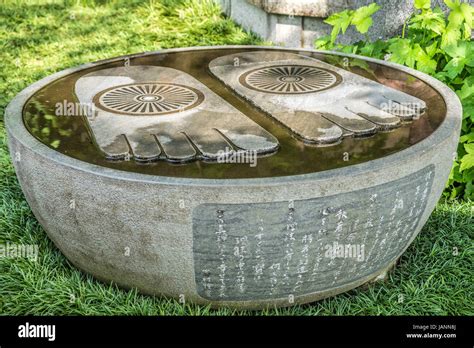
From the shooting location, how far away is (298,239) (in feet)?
7.73

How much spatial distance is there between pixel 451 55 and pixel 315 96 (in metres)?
0.99

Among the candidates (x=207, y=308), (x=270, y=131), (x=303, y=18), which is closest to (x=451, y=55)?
(x=270, y=131)

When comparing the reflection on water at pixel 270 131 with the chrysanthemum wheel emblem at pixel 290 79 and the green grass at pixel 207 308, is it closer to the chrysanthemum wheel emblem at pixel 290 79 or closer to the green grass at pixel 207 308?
the chrysanthemum wheel emblem at pixel 290 79

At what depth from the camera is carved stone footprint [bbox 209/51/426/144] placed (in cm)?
272

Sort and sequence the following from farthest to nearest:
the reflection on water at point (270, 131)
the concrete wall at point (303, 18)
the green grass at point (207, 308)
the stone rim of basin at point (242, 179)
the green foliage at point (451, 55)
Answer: the concrete wall at point (303, 18)
the green foliage at point (451, 55)
the green grass at point (207, 308)
the reflection on water at point (270, 131)
the stone rim of basin at point (242, 179)

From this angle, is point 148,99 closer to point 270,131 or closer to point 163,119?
point 163,119

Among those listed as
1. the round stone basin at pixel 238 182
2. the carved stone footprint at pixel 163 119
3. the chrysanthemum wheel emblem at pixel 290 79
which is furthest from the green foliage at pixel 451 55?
the carved stone footprint at pixel 163 119

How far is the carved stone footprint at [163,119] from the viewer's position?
2.53m

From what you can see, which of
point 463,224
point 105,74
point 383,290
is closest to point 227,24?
point 105,74

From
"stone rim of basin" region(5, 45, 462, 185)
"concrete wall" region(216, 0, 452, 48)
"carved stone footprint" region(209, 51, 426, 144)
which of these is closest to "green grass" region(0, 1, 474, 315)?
"stone rim of basin" region(5, 45, 462, 185)

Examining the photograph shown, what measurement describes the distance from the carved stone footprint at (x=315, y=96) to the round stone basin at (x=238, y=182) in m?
0.01

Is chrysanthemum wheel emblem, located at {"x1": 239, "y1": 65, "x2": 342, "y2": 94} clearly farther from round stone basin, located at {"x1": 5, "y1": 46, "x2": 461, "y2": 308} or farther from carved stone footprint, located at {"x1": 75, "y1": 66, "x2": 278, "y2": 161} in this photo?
carved stone footprint, located at {"x1": 75, "y1": 66, "x2": 278, "y2": 161}

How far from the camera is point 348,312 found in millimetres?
2727

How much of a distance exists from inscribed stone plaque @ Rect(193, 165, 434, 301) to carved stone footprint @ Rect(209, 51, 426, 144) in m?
0.34
